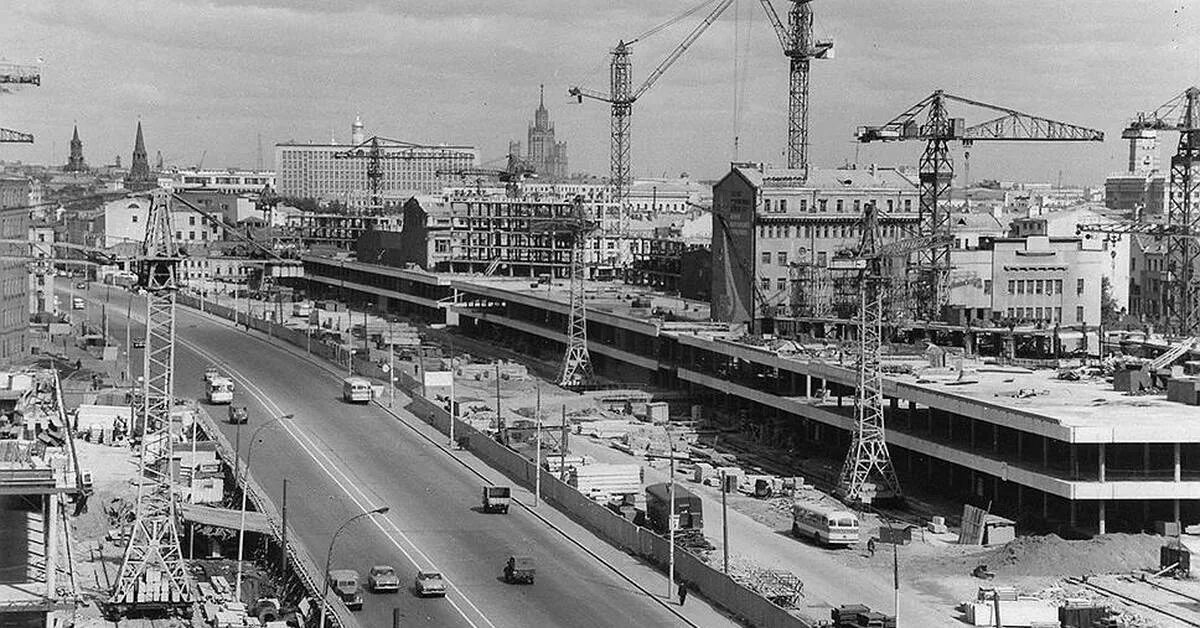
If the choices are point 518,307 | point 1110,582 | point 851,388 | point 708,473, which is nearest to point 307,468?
point 708,473

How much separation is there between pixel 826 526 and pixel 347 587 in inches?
824

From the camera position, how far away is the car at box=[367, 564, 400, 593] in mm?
59219

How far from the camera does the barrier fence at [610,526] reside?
5522 centimetres

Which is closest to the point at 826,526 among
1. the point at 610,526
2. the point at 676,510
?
the point at 676,510

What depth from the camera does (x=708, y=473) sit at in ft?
287

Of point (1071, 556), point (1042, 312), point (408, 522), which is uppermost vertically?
point (1042, 312)

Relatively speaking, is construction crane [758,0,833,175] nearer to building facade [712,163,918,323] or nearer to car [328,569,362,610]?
building facade [712,163,918,323]

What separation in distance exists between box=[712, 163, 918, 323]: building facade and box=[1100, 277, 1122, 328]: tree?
1627cm

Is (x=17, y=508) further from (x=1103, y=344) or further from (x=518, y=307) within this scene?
(x=518, y=307)

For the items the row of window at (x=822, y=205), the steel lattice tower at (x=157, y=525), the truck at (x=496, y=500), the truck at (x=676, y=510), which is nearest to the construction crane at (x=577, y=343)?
the row of window at (x=822, y=205)

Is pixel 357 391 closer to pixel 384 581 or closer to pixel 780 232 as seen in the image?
pixel 780 232

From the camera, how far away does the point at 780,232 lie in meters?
134

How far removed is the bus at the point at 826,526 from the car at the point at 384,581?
1846cm

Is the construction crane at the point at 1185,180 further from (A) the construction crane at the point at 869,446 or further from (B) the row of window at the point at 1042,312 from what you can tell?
(A) the construction crane at the point at 869,446
